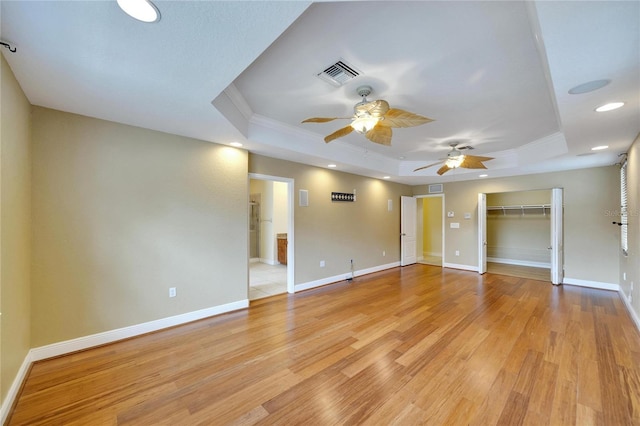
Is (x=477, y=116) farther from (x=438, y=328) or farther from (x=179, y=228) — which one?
(x=179, y=228)

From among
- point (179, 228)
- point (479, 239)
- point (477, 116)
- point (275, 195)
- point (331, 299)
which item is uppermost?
point (477, 116)

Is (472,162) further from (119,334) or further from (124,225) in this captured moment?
(119,334)

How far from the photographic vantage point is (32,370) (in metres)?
2.35

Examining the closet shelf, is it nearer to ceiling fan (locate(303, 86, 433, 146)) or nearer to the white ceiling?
the white ceiling

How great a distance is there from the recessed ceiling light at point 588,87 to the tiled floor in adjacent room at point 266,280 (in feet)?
15.3

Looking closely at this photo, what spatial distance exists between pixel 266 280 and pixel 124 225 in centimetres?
328

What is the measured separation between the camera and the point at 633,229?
352 centimetres

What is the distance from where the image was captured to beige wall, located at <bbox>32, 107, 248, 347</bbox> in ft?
8.42

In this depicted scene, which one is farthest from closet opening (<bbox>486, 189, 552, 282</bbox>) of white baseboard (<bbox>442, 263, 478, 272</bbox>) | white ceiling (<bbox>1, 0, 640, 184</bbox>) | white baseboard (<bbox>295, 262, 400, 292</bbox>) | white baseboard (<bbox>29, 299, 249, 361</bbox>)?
white baseboard (<bbox>29, 299, 249, 361</bbox>)

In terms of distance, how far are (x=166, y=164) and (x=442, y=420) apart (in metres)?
3.81

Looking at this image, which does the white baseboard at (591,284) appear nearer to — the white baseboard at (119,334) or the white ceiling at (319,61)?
the white ceiling at (319,61)

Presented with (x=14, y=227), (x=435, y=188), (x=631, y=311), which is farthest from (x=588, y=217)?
(x=14, y=227)

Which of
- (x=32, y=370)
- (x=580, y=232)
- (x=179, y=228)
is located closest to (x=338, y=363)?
(x=179, y=228)

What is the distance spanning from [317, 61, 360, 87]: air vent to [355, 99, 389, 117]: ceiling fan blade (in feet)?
0.99
